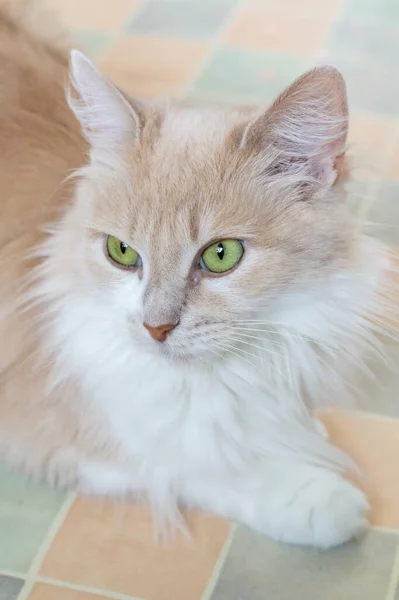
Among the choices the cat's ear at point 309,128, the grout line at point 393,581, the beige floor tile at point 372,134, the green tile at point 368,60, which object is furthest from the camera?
the green tile at point 368,60

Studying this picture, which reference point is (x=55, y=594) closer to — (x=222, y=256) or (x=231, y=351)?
(x=231, y=351)

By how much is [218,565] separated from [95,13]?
2.58 metres

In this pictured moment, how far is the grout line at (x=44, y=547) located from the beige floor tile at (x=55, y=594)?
14mm

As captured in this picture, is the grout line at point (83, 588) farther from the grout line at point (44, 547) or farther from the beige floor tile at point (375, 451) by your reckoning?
the beige floor tile at point (375, 451)

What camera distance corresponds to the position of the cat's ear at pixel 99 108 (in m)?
1.24

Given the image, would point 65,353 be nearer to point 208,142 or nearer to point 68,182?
point 68,182

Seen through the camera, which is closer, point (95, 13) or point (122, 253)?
point (122, 253)

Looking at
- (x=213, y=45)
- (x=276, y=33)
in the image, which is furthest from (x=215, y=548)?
(x=276, y=33)

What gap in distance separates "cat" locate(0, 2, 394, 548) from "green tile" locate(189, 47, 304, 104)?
110 centimetres

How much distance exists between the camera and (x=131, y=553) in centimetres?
146

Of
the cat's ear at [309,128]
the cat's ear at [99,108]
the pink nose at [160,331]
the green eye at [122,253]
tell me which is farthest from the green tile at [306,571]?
the cat's ear at [99,108]

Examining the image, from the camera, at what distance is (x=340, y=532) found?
4.60 ft

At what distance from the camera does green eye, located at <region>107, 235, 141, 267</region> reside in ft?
4.15

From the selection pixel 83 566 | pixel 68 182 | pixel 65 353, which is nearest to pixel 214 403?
pixel 65 353
